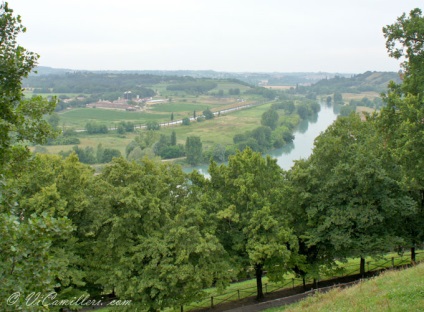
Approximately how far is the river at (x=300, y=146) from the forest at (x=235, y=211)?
37528 millimetres

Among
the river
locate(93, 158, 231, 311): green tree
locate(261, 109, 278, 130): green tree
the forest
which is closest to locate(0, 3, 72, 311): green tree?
the forest

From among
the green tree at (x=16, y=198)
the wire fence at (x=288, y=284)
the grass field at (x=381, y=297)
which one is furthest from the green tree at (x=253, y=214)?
the green tree at (x=16, y=198)

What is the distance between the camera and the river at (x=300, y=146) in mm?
81000

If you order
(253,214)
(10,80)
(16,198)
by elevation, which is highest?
(10,80)

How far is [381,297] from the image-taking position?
1254 cm

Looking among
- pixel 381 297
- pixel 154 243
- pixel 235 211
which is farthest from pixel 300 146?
pixel 381 297

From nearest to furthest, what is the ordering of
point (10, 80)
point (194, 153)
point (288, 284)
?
1. point (10, 80)
2. point (288, 284)
3. point (194, 153)

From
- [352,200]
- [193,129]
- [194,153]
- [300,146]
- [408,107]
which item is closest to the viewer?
[408,107]

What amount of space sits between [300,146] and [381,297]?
8525cm

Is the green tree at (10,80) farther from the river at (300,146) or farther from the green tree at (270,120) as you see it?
the green tree at (270,120)

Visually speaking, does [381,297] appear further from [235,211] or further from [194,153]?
[194,153]

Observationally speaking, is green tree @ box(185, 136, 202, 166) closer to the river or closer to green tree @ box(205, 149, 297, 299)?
the river

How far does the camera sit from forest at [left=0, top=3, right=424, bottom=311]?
18.1m

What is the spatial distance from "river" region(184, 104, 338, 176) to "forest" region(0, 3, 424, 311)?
3753cm
